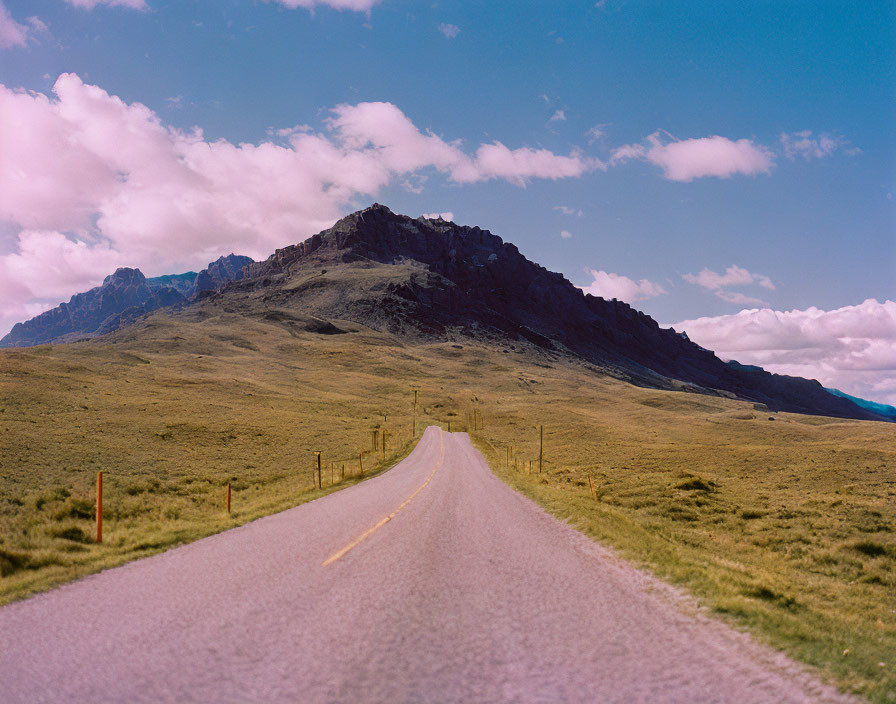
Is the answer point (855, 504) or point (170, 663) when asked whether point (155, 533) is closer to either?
point (170, 663)

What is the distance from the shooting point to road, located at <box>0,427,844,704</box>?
4.87 metres

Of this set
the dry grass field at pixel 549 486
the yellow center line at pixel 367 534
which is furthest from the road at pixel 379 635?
the dry grass field at pixel 549 486

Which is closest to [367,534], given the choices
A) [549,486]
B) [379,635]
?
[379,635]

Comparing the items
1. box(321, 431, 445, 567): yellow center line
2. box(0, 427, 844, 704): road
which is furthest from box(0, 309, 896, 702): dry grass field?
box(321, 431, 445, 567): yellow center line

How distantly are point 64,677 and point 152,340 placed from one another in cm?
18427

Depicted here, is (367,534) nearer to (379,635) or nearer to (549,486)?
(379,635)

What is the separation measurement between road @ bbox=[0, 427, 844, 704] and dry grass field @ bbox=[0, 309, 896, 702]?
108cm

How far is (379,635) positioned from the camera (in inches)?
239

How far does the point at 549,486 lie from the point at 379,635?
23.8 metres

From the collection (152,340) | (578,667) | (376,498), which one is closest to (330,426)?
(376,498)

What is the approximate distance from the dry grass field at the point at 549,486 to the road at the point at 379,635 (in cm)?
108

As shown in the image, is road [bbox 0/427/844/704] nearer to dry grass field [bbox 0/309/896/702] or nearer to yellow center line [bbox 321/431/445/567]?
yellow center line [bbox 321/431/445/567]

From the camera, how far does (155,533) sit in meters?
13.7

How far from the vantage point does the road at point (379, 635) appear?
487 cm
